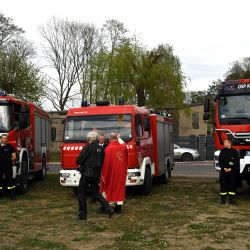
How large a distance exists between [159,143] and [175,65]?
27.0m

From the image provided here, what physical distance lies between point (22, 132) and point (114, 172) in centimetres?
458

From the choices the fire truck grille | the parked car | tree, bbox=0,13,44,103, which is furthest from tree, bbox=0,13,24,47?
the fire truck grille

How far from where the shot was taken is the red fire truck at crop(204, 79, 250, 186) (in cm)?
1174

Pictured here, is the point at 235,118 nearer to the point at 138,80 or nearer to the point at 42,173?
the point at 42,173

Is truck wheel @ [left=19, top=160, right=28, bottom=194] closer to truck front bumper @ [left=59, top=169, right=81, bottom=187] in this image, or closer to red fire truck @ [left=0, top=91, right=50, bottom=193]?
red fire truck @ [left=0, top=91, right=50, bottom=193]

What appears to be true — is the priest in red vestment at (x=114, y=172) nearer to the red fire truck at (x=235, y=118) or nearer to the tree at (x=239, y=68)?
the red fire truck at (x=235, y=118)

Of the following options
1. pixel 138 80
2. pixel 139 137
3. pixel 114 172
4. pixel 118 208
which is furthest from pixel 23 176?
pixel 138 80

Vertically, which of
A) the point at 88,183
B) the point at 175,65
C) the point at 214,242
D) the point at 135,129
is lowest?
the point at 214,242

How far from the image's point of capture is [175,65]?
41.0 m

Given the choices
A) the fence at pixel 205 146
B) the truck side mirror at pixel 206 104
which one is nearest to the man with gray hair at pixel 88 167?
the truck side mirror at pixel 206 104

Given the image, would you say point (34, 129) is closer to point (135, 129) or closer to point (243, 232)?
point (135, 129)

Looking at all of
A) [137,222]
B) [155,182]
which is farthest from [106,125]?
[155,182]

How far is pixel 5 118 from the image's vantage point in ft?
40.8

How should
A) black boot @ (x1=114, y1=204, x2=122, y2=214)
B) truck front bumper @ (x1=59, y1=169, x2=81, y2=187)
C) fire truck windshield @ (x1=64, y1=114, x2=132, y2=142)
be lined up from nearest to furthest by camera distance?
black boot @ (x1=114, y1=204, x2=122, y2=214)
truck front bumper @ (x1=59, y1=169, x2=81, y2=187)
fire truck windshield @ (x1=64, y1=114, x2=132, y2=142)
